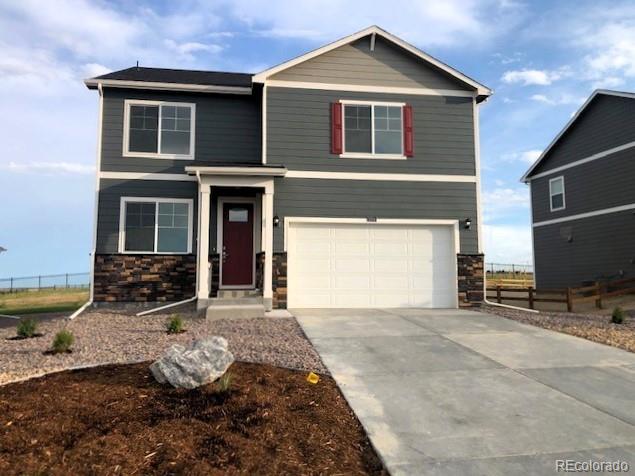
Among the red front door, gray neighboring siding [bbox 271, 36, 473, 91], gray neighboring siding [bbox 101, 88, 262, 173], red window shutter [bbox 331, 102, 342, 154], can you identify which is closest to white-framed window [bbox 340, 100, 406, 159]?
red window shutter [bbox 331, 102, 342, 154]

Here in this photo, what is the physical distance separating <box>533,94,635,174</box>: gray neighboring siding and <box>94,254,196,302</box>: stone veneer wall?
15135mm

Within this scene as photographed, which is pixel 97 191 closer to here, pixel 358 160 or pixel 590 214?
pixel 358 160

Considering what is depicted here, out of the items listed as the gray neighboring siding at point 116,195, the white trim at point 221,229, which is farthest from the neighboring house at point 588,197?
the gray neighboring siding at point 116,195

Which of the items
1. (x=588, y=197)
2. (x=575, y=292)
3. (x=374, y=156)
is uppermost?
(x=374, y=156)

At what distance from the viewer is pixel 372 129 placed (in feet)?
39.7

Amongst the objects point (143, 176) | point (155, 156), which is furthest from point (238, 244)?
point (155, 156)

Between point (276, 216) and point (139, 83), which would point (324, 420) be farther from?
point (139, 83)

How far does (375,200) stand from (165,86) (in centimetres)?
624

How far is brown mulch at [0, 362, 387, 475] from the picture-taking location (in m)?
3.21

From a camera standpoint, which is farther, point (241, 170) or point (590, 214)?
point (590, 214)

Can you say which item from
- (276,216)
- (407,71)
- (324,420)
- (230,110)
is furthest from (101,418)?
(407,71)

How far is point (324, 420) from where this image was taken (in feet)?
13.3

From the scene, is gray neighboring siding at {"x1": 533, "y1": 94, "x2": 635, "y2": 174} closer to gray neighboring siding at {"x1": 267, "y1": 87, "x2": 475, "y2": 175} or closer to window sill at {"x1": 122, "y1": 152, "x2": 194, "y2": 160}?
gray neighboring siding at {"x1": 267, "y1": 87, "x2": 475, "y2": 175}

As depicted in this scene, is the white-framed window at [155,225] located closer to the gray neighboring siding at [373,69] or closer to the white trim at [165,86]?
the white trim at [165,86]
